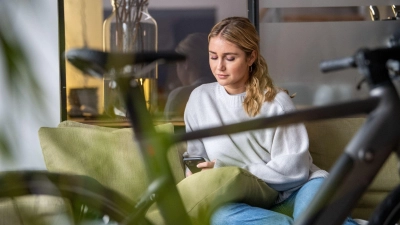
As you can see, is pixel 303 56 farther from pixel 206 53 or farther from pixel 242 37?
pixel 242 37

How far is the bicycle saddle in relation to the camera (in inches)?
13.4

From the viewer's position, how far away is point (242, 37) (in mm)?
2408

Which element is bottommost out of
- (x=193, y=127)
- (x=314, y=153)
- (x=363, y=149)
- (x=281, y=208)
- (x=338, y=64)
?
(x=281, y=208)

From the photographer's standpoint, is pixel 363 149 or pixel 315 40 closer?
pixel 363 149

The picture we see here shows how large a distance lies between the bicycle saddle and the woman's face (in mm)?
1611

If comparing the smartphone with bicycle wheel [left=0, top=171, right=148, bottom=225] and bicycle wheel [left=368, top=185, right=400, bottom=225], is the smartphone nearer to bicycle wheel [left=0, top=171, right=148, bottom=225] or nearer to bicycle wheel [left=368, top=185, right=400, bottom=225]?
bicycle wheel [left=368, top=185, right=400, bottom=225]

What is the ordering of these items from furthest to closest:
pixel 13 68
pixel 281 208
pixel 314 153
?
pixel 314 153, pixel 281 208, pixel 13 68

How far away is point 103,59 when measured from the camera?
410mm

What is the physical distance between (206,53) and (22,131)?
119 inches

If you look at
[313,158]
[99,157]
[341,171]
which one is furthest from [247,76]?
[99,157]

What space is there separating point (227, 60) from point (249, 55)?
0.10 m

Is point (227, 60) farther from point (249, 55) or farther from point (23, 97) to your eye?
point (23, 97)

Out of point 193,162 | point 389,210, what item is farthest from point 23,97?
point 193,162

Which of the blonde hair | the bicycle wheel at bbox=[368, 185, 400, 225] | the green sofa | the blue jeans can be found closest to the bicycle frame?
the bicycle wheel at bbox=[368, 185, 400, 225]
